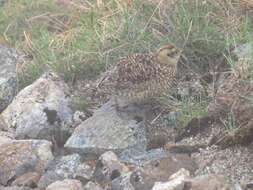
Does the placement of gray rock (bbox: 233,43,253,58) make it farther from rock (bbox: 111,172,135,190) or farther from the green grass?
rock (bbox: 111,172,135,190)

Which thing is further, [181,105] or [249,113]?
[181,105]

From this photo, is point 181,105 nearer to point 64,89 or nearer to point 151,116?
point 151,116

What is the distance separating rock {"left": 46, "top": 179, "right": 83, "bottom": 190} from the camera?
480 cm

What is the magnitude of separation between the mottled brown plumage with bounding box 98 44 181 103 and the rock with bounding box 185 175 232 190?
1137 mm

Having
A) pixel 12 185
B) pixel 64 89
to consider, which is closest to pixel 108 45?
pixel 64 89

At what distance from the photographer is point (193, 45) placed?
5.98 meters

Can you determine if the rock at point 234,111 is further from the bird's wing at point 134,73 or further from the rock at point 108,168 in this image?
the rock at point 108,168

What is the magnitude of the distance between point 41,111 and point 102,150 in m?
0.82

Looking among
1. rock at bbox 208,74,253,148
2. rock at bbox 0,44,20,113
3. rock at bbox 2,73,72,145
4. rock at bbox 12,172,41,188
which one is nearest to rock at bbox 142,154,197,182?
rock at bbox 208,74,253,148

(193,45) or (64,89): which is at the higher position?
(193,45)

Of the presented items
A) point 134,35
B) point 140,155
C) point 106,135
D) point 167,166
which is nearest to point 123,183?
point 167,166

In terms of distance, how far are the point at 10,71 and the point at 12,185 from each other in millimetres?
2157

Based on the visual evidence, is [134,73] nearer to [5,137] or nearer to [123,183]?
[123,183]

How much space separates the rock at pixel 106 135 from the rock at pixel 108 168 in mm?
233
